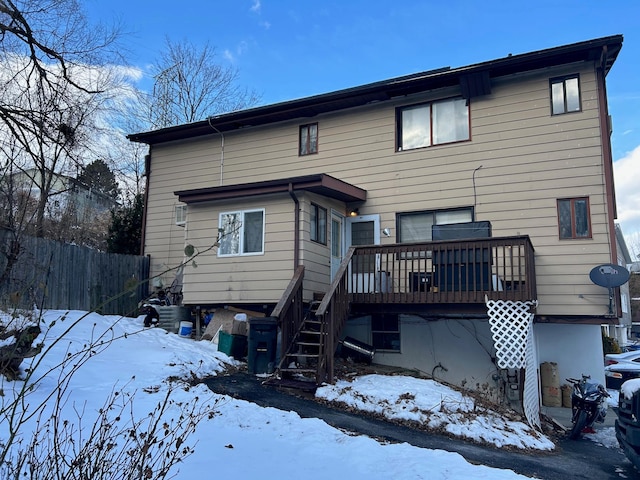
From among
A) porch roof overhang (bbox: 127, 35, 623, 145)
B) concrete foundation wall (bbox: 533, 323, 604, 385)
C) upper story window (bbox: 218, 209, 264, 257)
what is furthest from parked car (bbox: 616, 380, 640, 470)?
upper story window (bbox: 218, 209, 264, 257)

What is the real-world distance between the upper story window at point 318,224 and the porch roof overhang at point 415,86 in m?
3.01

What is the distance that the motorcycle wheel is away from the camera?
8.09 meters

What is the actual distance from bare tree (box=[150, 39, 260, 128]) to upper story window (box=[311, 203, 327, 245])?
16.9 m

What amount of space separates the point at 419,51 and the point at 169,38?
16.3 meters

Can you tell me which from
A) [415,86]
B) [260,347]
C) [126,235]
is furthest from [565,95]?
[126,235]

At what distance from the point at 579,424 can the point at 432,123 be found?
23.2 ft

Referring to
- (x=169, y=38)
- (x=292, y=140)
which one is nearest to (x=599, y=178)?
(x=292, y=140)

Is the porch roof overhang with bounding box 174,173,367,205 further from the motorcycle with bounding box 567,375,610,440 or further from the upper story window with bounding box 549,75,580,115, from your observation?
the motorcycle with bounding box 567,375,610,440

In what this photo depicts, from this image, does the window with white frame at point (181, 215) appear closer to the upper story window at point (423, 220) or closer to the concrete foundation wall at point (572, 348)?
the upper story window at point (423, 220)

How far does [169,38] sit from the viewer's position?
26.3 metres

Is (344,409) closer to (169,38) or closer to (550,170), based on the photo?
(550,170)

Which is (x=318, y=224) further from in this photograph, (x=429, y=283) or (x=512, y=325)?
(x=512, y=325)

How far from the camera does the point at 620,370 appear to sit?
42.7 ft

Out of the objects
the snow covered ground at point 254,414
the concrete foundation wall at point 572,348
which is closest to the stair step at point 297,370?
the snow covered ground at point 254,414
